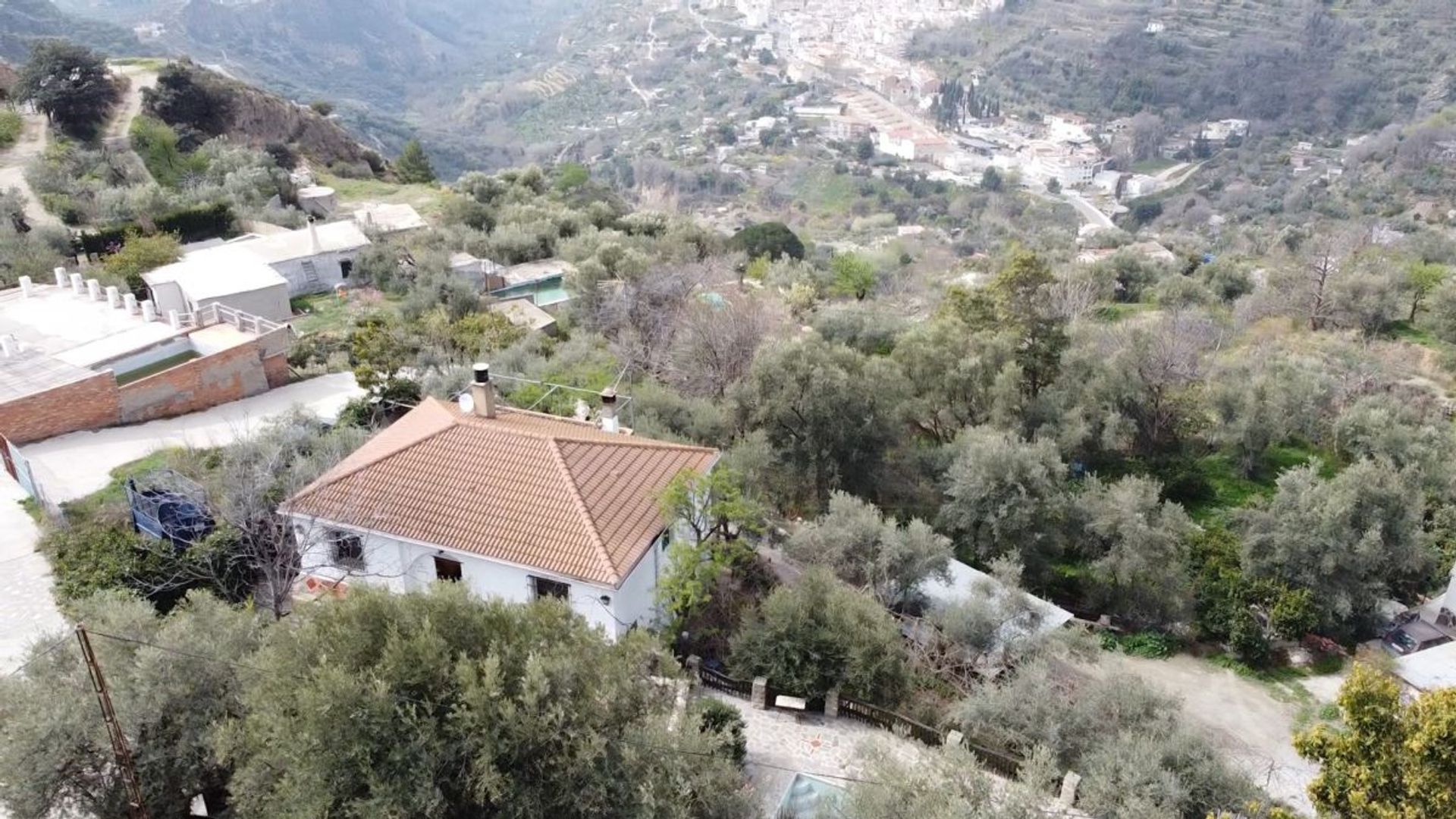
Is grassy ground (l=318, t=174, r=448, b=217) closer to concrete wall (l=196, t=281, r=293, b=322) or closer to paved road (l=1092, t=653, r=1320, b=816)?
concrete wall (l=196, t=281, r=293, b=322)

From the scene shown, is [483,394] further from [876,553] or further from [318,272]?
[318,272]

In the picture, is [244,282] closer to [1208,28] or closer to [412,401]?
[412,401]

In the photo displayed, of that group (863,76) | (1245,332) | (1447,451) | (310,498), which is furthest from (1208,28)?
(310,498)

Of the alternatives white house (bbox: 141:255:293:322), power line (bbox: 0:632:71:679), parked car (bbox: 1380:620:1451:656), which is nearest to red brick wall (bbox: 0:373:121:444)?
white house (bbox: 141:255:293:322)

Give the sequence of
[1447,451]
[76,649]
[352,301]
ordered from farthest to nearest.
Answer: [352,301]
[1447,451]
[76,649]

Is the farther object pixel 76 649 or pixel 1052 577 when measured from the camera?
pixel 1052 577

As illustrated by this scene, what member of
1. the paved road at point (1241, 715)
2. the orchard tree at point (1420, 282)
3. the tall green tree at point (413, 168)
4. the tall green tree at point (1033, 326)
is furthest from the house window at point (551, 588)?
the tall green tree at point (413, 168)

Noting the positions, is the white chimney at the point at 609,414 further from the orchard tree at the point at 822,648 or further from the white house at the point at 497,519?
the orchard tree at the point at 822,648
